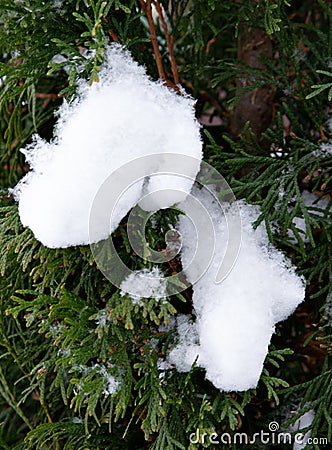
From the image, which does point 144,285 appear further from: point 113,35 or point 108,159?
point 113,35

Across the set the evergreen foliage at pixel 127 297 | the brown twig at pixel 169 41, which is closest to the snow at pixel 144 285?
the evergreen foliage at pixel 127 297

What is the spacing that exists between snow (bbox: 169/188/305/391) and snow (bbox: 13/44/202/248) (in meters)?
0.10

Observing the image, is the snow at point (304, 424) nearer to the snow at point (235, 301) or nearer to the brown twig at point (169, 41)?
the snow at point (235, 301)

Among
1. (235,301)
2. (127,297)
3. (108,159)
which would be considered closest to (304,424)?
(235,301)

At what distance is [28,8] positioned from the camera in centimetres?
Result: 82

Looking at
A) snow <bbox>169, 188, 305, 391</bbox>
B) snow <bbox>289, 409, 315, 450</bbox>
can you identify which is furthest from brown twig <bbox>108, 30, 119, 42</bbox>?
snow <bbox>289, 409, 315, 450</bbox>

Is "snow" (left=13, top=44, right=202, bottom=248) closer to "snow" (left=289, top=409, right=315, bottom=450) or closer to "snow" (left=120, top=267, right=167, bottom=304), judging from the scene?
"snow" (left=120, top=267, right=167, bottom=304)

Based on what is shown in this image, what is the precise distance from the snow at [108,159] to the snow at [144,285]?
76mm

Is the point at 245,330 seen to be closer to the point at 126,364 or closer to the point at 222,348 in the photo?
the point at 222,348

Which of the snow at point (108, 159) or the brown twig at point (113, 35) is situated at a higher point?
the brown twig at point (113, 35)

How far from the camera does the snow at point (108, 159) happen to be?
29.0 inches

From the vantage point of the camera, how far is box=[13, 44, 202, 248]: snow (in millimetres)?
→ 737

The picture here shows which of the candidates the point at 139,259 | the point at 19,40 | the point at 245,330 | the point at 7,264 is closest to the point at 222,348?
the point at 245,330

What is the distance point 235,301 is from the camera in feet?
2.61
